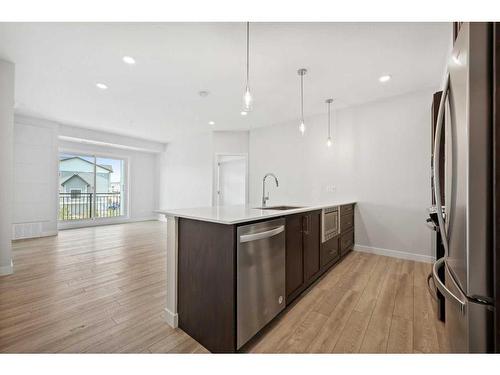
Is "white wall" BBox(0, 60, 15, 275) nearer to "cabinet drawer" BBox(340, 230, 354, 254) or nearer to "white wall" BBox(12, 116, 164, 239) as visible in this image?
"white wall" BBox(12, 116, 164, 239)

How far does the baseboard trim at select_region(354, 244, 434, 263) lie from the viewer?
→ 316cm

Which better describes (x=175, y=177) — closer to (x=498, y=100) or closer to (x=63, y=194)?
(x=63, y=194)

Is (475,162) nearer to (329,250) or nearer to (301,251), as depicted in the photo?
(301,251)

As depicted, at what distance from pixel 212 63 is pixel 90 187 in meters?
5.82

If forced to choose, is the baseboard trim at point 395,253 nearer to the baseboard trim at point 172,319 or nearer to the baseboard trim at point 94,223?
the baseboard trim at point 172,319

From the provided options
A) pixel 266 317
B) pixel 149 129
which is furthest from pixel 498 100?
pixel 149 129

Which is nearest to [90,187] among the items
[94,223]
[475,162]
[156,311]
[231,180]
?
[94,223]

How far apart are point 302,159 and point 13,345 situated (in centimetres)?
437

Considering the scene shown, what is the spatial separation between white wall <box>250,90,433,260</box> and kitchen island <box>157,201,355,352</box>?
229cm

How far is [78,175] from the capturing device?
20.1 ft

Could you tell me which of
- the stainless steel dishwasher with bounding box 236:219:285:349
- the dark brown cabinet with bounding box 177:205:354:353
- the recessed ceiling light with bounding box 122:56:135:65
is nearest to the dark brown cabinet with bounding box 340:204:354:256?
the dark brown cabinet with bounding box 177:205:354:353

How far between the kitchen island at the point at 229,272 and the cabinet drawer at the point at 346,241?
1509 mm

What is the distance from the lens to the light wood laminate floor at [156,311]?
4.87 feet
